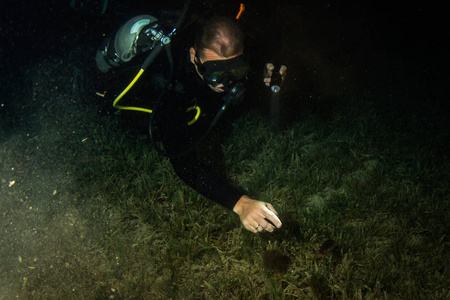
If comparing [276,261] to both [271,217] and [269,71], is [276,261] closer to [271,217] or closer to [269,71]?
[271,217]

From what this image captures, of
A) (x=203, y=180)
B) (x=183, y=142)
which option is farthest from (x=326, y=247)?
(x=183, y=142)

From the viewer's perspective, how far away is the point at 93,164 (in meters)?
4.12

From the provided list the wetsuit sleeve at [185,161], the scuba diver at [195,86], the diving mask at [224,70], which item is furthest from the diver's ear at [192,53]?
the wetsuit sleeve at [185,161]

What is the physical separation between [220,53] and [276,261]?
88.7 inches

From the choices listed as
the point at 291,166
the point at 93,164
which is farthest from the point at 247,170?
the point at 93,164

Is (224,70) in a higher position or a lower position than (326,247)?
higher

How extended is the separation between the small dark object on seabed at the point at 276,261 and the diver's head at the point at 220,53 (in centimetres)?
184

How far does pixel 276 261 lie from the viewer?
2.68m

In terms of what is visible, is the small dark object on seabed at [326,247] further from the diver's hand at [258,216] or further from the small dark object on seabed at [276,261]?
the diver's hand at [258,216]

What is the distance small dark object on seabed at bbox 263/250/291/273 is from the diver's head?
6.03 ft

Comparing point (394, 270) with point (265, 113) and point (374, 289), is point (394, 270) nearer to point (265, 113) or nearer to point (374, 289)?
point (374, 289)

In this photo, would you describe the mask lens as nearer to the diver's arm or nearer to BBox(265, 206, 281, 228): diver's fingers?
the diver's arm

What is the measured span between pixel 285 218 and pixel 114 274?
2038 millimetres

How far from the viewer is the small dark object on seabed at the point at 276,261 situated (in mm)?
2648
